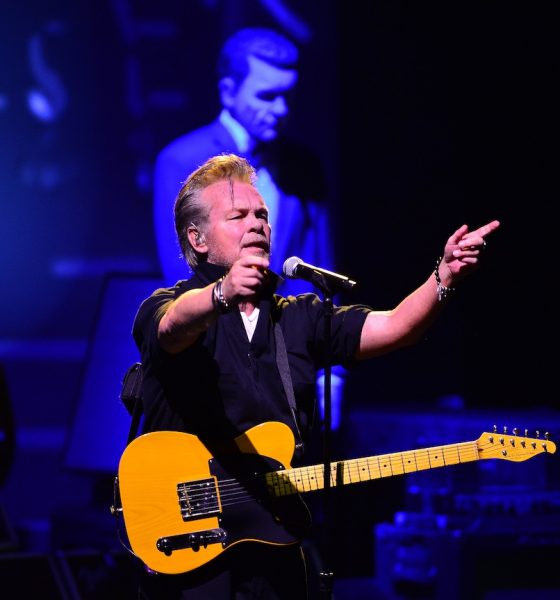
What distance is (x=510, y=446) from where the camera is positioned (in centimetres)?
277

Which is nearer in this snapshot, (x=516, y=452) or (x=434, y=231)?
(x=516, y=452)

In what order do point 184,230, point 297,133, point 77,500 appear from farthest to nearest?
1. point 297,133
2. point 77,500
3. point 184,230

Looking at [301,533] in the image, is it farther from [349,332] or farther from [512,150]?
[512,150]

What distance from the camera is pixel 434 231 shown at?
214 inches

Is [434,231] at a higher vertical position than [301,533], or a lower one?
higher

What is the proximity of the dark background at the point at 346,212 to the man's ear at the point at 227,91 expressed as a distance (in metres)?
0.06

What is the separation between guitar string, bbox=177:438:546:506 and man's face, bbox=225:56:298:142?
2652mm

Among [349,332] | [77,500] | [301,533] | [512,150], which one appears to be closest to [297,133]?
[512,150]

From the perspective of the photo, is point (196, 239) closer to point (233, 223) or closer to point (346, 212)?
point (233, 223)

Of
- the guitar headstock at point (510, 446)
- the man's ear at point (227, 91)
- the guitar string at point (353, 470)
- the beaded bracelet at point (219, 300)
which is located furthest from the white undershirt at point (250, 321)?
the man's ear at point (227, 91)

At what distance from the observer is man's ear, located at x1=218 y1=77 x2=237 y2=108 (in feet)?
16.1

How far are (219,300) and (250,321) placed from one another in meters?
0.54

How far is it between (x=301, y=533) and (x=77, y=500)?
2.50m

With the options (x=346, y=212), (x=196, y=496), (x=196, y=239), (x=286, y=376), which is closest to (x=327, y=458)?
(x=286, y=376)
